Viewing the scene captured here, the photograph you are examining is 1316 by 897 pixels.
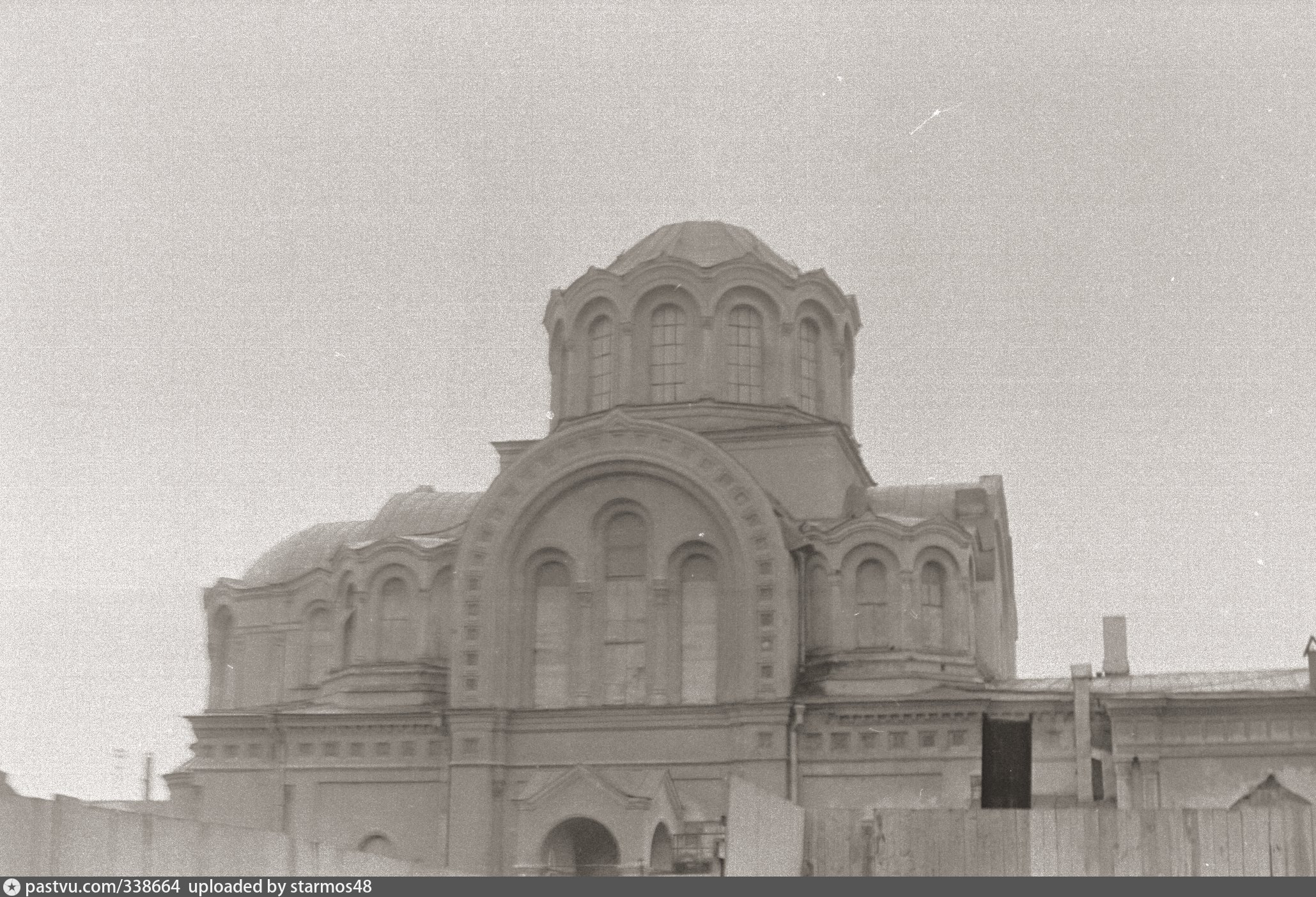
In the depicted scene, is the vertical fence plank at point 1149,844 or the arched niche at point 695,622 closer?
the vertical fence plank at point 1149,844

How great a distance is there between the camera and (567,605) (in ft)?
111

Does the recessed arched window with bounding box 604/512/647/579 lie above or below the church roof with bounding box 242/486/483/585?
below

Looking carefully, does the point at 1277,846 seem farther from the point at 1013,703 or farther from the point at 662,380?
the point at 662,380

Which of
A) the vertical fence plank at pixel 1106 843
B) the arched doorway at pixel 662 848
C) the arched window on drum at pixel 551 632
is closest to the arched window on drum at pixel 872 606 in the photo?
the arched doorway at pixel 662 848

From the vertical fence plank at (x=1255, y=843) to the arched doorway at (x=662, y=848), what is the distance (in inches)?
611

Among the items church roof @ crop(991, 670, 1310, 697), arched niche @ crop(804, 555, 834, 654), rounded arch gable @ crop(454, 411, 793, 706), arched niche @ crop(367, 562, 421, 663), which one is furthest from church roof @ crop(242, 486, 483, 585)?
church roof @ crop(991, 670, 1310, 697)

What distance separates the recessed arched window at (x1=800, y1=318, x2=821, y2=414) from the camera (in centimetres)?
3684

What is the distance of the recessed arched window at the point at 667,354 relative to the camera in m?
36.2

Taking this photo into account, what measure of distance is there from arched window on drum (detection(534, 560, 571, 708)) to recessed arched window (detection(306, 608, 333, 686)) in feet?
18.5

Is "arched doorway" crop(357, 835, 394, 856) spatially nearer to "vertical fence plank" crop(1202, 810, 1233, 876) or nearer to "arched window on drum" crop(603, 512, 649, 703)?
"arched window on drum" crop(603, 512, 649, 703)

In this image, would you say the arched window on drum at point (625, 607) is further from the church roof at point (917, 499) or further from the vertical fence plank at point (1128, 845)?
the vertical fence plank at point (1128, 845)

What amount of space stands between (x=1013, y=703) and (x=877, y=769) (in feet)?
8.03

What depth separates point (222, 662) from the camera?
42.4 meters

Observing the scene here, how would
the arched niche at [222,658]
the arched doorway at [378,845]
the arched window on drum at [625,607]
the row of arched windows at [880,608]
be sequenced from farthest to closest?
1. the arched niche at [222,658]
2. the arched doorway at [378,845]
3. the arched window on drum at [625,607]
4. the row of arched windows at [880,608]
